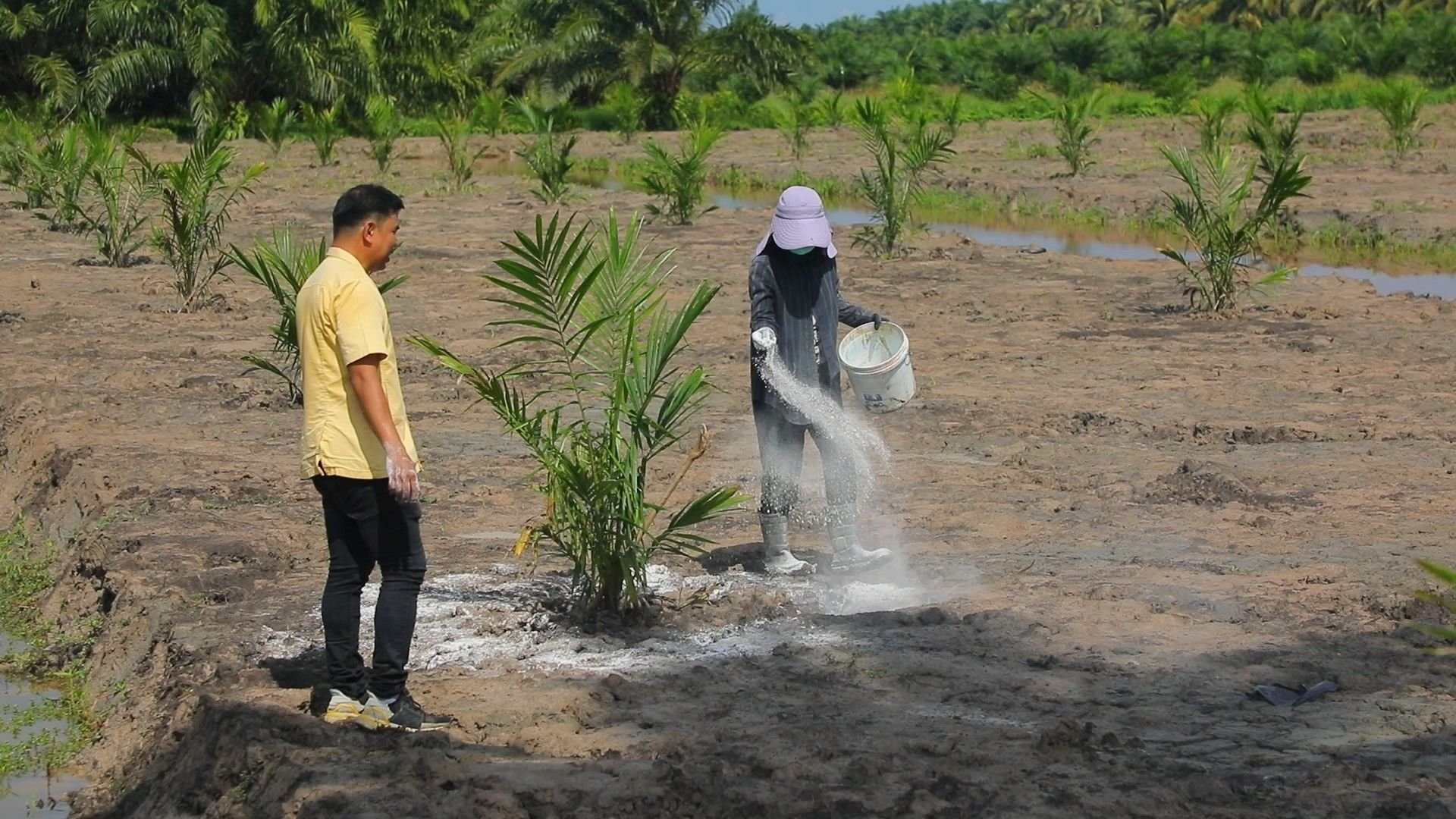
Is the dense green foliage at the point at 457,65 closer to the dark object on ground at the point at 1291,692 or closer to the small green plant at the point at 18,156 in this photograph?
the small green plant at the point at 18,156

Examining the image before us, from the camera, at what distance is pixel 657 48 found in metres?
33.4

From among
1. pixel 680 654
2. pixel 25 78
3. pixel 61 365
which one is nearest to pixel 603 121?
pixel 25 78

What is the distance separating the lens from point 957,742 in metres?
4.49

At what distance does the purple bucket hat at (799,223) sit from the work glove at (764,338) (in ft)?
0.99

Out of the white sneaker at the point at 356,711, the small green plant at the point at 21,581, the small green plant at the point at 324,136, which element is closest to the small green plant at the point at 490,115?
the small green plant at the point at 324,136

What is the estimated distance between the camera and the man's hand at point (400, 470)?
4.52m

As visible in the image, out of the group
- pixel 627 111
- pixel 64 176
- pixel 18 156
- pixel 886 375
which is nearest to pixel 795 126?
pixel 627 111

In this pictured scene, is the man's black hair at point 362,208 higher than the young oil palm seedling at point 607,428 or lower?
Answer: higher

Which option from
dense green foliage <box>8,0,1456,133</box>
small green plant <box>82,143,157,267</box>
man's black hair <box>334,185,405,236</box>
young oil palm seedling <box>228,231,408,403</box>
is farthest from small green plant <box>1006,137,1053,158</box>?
man's black hair <box>334,185,405,236</box>

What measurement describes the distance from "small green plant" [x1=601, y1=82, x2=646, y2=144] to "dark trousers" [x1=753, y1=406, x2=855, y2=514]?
87.3 feet

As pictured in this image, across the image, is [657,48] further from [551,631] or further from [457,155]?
[551,631]

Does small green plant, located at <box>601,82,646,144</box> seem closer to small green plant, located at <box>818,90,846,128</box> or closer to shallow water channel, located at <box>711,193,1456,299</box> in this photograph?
small green plant, located at <box>818,90,846,128</box>

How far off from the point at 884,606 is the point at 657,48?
2848cm

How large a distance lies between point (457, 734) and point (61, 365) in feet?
22.7
